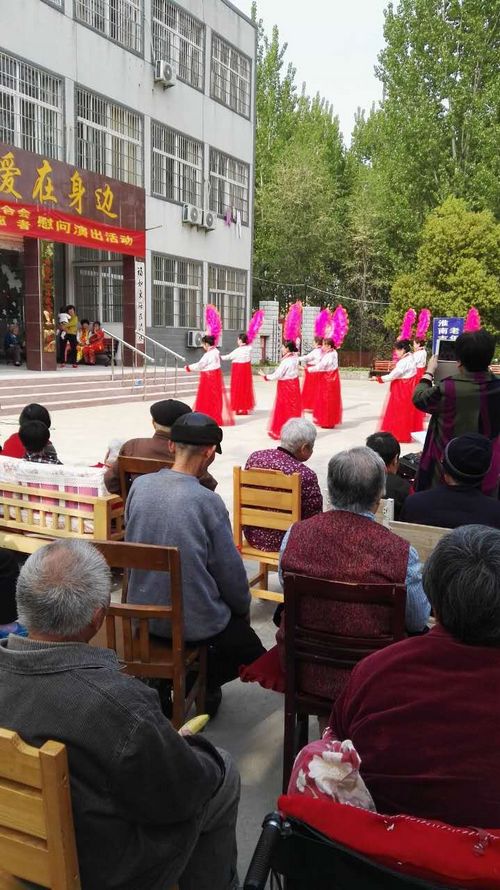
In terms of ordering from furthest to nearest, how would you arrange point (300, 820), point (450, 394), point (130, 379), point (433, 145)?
point (433, 145)
point (130, 379)
point (450, 394)
point (300, 820)

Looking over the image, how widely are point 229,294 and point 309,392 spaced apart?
10.7 metres

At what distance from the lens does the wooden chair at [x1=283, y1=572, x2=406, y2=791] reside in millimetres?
2148

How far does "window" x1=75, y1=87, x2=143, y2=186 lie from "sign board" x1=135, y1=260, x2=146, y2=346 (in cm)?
210

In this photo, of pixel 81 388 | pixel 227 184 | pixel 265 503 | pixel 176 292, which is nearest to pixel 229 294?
pixel 176 292

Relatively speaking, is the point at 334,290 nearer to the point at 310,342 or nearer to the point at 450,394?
the point at 310,342

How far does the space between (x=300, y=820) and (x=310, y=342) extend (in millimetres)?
27510

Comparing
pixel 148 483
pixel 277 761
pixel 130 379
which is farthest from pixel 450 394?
pixel 130 379

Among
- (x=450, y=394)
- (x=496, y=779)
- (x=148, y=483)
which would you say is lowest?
(x=496, y=779)

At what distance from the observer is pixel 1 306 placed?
18.2 m

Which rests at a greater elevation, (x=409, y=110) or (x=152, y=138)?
(x=409, y=110)

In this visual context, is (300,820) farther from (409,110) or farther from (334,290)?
(334,290)

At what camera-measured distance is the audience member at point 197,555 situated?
2.76 metres

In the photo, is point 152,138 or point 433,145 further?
point 433,145

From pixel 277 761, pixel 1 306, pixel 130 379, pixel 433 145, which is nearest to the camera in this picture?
pixel 277 761
